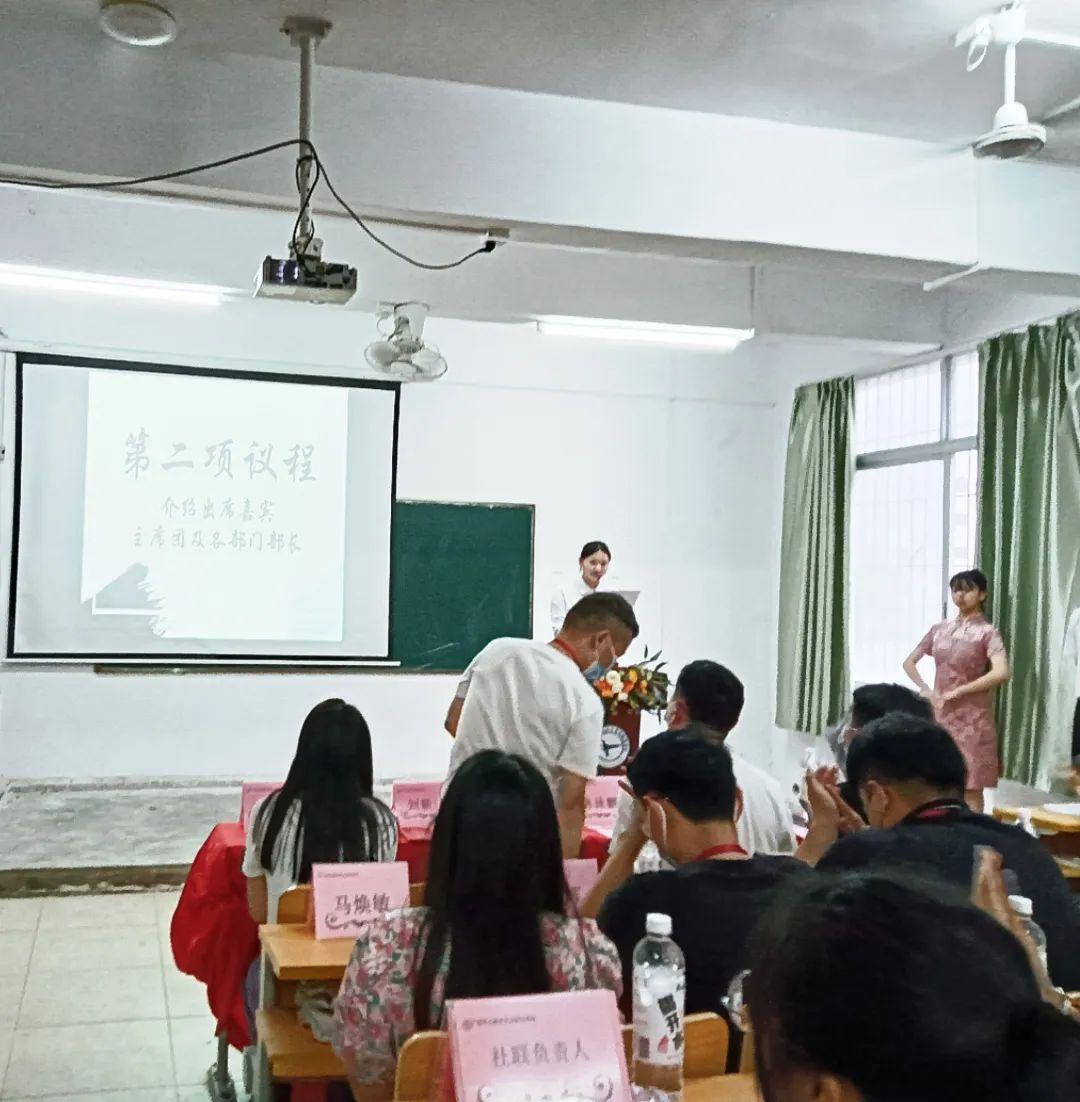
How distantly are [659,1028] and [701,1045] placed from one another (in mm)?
103

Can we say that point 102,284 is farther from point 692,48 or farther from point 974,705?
point 974,705

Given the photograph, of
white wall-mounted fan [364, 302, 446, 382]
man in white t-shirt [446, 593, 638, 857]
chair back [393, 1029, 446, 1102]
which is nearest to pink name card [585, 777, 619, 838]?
man in white t-shirt [446, 593, 638, 857]

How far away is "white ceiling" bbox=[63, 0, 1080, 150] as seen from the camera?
3.26 meters

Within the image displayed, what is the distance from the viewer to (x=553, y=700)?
315 cm

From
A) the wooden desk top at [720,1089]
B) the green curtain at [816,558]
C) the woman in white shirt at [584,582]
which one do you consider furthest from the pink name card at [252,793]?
the green curtain at [816,558]

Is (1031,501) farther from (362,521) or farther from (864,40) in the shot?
(362,521)

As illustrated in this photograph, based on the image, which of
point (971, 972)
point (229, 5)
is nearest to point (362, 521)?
point (229, 5)

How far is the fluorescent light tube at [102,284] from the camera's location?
15.8ft

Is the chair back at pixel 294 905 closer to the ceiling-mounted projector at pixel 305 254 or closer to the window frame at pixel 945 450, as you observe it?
the ceiling-mounted projector at pixel 305 254

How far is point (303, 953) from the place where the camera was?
2.35m

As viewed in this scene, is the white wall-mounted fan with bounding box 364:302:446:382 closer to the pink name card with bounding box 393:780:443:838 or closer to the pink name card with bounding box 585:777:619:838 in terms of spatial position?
the pink name card with bounding box 585:777:619:838

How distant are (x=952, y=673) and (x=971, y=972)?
5.22 m

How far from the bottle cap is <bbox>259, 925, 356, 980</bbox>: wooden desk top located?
747 millimetres

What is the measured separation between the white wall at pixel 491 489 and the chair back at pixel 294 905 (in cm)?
464
